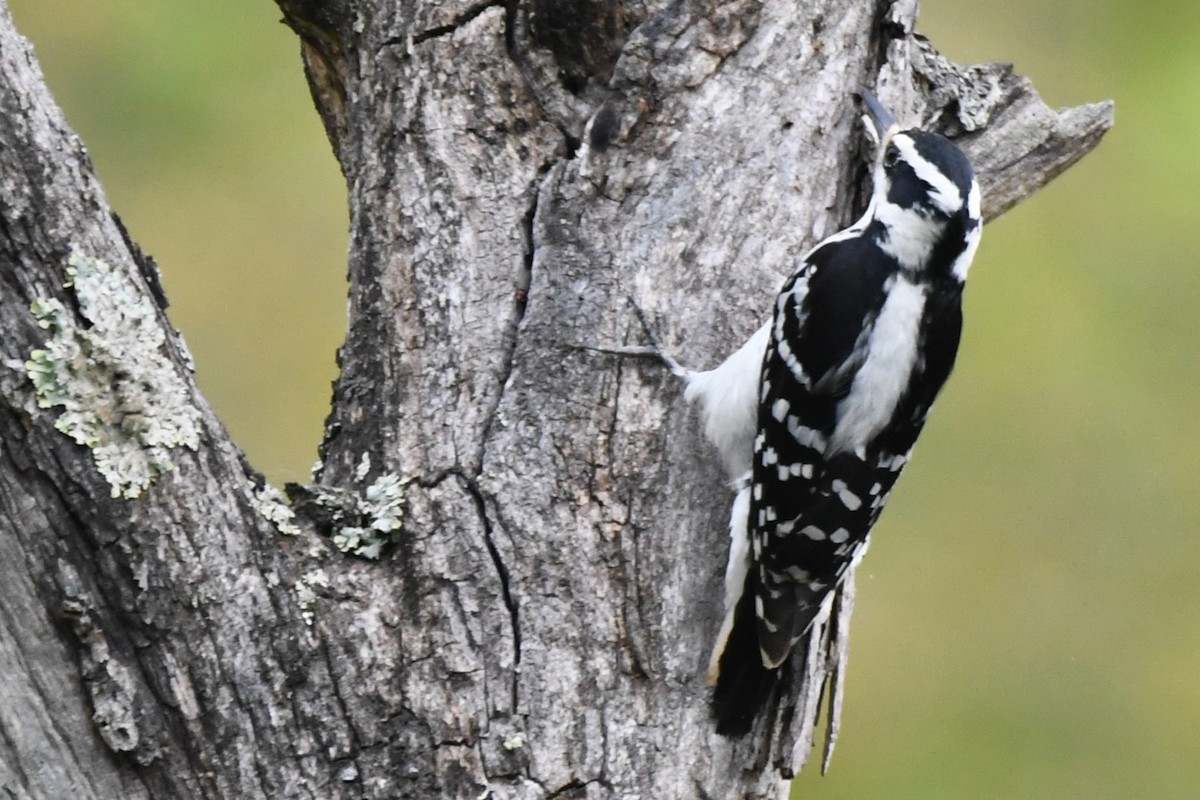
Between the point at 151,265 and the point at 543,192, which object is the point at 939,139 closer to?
the point at 543,192

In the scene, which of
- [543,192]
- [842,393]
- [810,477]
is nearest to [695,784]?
[810,477]

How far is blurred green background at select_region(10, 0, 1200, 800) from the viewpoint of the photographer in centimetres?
421

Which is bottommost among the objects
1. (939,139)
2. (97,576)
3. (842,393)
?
(97,576)

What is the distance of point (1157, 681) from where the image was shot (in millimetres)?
4352

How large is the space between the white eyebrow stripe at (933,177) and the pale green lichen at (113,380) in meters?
1.20

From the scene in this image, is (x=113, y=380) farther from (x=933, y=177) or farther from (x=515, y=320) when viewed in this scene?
(x=933, y=177)

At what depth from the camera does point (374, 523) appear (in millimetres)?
1881

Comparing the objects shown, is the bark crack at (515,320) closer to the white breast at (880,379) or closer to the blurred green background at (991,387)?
the white breast at (880,379)

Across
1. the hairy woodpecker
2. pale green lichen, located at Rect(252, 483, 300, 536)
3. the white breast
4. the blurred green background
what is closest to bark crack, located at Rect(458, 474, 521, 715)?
pale green lichen, located at Rect(252, 483, 300, 536)

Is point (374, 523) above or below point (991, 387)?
below

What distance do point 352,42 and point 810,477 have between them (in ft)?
3.49

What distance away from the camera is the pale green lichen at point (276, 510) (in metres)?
1.79

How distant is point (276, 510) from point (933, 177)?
1.19m

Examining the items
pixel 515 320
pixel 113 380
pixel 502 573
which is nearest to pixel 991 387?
pixel 515 320
